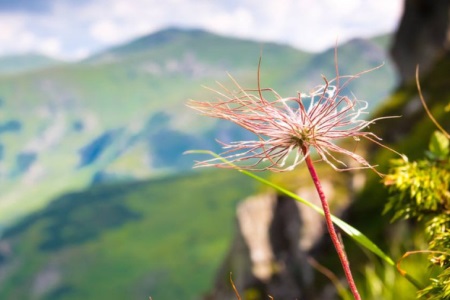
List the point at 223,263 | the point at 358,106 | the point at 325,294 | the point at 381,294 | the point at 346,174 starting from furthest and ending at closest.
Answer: the point at 223,263 → the point at 346,174 → the point at 325,294 → the point at 381,294 → the point at 358,106

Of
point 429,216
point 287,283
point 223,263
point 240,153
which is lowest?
point 223,263

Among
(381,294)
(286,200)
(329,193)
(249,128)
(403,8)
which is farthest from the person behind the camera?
(403,8)

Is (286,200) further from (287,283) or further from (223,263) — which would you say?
(223,263)

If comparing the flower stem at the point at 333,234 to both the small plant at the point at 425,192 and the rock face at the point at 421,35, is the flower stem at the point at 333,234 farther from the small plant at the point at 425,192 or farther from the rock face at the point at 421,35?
the rock face at the point at 421,35

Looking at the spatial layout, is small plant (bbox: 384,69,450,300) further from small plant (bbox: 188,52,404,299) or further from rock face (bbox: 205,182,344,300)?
rock face (bbox: 205,182,344,300)

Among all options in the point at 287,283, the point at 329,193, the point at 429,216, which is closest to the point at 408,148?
the point at 329,193

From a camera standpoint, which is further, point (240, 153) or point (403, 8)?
point (403, 8)

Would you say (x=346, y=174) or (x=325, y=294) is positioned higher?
(x=346, y=174)

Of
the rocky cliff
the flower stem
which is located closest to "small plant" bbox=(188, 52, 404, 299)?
the flower stem
